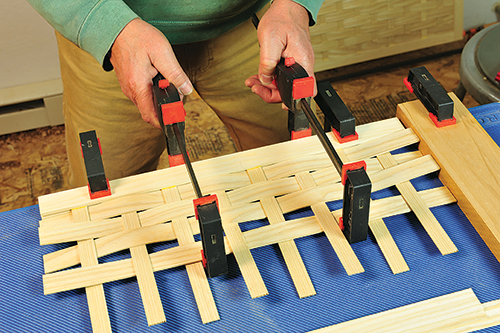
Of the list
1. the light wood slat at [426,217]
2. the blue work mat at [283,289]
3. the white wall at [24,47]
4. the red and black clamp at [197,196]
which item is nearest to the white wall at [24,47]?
the white wall at [24,47]

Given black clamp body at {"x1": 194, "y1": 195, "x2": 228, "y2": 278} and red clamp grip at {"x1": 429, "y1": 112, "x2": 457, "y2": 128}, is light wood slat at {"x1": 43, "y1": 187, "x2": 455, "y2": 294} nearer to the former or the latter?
black clamp body at {"x1": 194, "y1": 195, "x2": 228, "y2": 278}

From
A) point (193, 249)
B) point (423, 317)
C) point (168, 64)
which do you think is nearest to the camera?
point (423, 317)

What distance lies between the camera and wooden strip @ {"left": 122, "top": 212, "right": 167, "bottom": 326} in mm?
789

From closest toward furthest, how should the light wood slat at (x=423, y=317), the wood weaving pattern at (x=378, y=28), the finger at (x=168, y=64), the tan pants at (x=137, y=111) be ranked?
the light wood slat at (x=423, y=317) → the finger at (x=168, y=64) → the tan pants at (x=137, y=111) → the wood weaving pattern at (x=378, y=28)

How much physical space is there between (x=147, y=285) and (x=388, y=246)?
1.35ft

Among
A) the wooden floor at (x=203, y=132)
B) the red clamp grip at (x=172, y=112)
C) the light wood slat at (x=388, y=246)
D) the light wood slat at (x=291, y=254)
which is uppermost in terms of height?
the red clamp grip at (x=172, y=112)

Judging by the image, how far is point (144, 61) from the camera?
1.00 metres

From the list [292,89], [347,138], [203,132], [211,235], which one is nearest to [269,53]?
[292,89]

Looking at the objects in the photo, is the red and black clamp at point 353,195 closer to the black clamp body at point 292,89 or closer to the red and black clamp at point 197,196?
the black clamp body at point 292,89

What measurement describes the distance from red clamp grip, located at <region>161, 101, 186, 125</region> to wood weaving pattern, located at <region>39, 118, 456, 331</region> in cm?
14

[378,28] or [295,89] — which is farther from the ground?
[295,89]

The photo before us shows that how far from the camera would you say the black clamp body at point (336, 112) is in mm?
1029

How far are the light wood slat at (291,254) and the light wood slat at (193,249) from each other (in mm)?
18

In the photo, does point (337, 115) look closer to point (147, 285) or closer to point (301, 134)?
point (301, 134)
